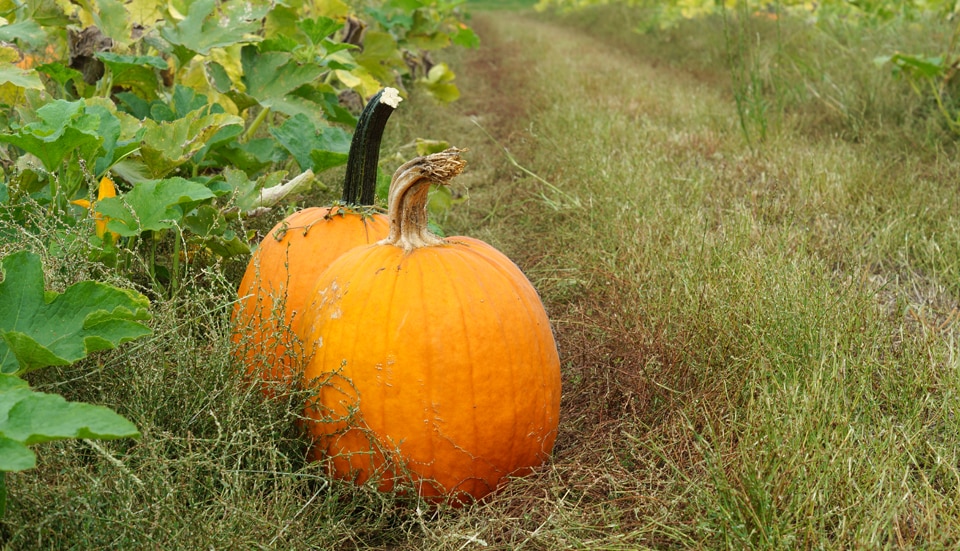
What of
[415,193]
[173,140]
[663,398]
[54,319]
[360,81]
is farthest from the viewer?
[360,81]

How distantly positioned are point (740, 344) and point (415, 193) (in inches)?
33.1

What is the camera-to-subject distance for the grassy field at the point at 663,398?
4.38 feet

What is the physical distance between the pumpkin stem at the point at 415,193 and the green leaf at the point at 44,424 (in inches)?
30.9

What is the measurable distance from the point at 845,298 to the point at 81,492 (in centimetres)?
172

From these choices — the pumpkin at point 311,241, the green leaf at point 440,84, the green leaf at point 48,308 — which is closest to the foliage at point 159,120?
the pumpkin at point 311,241

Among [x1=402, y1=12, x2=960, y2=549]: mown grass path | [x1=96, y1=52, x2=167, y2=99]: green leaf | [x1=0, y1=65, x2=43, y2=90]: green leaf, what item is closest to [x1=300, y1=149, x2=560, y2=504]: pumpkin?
[x1=402, y1=12, x2=960, y2=549]: mown grass path

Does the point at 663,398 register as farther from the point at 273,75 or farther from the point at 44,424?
the point at 273,75

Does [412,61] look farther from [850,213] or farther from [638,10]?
[638,10]

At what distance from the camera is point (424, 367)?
5.28 feet

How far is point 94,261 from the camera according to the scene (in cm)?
180

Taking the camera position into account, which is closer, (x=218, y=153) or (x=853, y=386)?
(x=853, y=386)

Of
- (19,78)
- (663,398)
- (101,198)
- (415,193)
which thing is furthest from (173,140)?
(663,398)

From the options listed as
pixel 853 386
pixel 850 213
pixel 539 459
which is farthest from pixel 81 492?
pixel 850 213

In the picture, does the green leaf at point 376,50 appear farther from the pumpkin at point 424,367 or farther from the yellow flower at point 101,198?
the pumpkin at point 424,367
